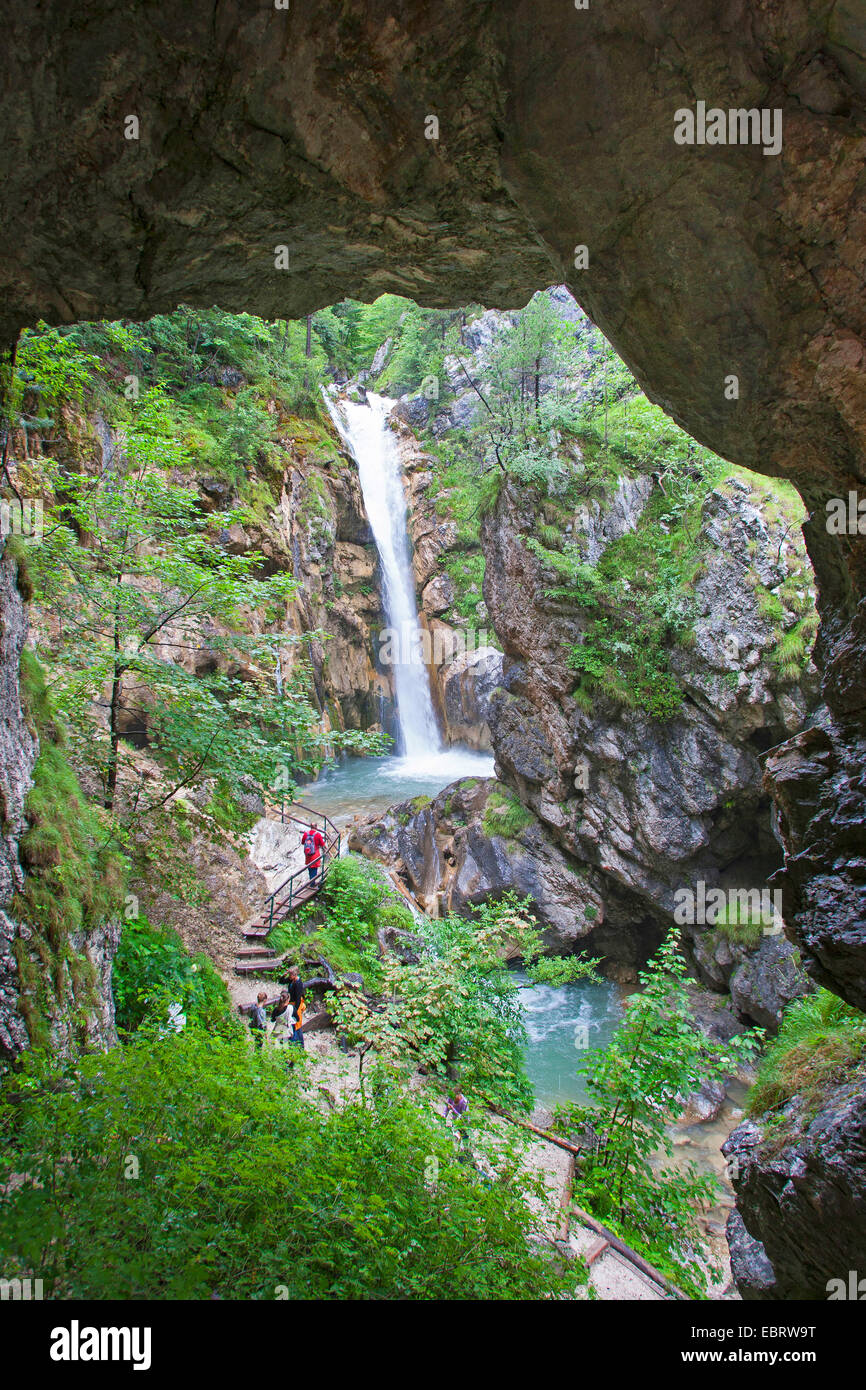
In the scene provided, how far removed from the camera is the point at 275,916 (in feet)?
38.5

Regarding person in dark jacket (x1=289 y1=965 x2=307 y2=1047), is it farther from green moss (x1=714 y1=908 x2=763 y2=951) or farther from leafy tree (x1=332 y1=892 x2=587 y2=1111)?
green moss (x1=714 y1=908 x2=763 y2=951)

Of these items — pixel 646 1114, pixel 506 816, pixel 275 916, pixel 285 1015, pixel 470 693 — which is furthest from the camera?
pixel 470 693

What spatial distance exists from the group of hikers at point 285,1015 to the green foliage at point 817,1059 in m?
5.35

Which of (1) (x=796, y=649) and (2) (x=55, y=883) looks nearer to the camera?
(2) (x=55, y=883)

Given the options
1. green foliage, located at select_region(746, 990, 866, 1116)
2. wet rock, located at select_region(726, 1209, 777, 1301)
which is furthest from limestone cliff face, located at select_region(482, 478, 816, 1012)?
wet rock, located at select_region(726, 1209, 777, 1301)

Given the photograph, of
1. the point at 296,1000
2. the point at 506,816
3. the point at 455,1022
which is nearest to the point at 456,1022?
the point at 455,1022

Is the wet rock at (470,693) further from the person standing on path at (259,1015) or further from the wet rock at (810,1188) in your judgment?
the wet rock at (810,1188)

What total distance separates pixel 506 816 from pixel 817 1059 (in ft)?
38.3

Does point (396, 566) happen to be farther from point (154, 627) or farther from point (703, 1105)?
point (703, 1105)

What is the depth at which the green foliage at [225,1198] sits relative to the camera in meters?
2.84

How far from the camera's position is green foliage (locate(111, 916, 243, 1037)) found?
23.2 ft

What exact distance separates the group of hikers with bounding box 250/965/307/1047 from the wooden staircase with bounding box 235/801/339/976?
5.08 feet
